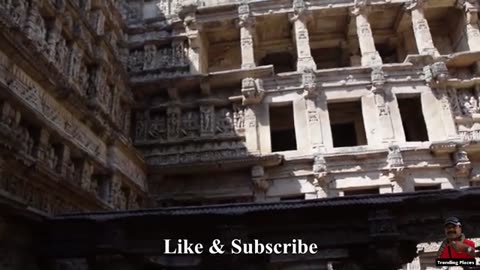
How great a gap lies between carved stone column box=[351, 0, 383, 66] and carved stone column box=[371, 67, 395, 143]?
1.63ft

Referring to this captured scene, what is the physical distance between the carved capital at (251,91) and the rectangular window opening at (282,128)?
31.0 inches

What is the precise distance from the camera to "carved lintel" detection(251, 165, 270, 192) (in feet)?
43.5

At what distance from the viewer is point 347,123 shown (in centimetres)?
1590

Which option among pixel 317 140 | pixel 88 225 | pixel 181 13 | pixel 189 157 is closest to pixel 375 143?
pixel 317 140

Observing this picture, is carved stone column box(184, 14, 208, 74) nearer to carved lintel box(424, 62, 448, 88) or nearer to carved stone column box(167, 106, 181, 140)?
carved stone column box(167, 106, 181, 140)

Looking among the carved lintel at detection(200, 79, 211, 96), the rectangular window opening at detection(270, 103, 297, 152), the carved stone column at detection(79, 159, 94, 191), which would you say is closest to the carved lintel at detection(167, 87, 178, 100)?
the carved lintel at detection(200, 79, 211, 96)

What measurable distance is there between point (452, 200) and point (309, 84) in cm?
798

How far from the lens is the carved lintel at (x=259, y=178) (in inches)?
523

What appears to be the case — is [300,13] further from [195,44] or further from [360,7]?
[195,44]

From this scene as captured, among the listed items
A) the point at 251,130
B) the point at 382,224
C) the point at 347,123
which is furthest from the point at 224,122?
the point at 382,224

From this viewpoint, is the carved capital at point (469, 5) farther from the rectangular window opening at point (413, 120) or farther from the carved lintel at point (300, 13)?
the carved lintel at point (300, 13)

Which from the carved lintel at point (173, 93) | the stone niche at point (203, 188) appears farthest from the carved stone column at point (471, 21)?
the carved lintel at point (173, 93)

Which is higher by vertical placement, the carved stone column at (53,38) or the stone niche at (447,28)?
the stone niche at (447,28)

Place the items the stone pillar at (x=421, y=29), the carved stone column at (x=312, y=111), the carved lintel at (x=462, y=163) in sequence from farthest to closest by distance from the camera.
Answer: the stone pillar at (x=421, y=29) → the carved stone column at (x=312, y=111) → the carved lintel at (x=462, y=163)
